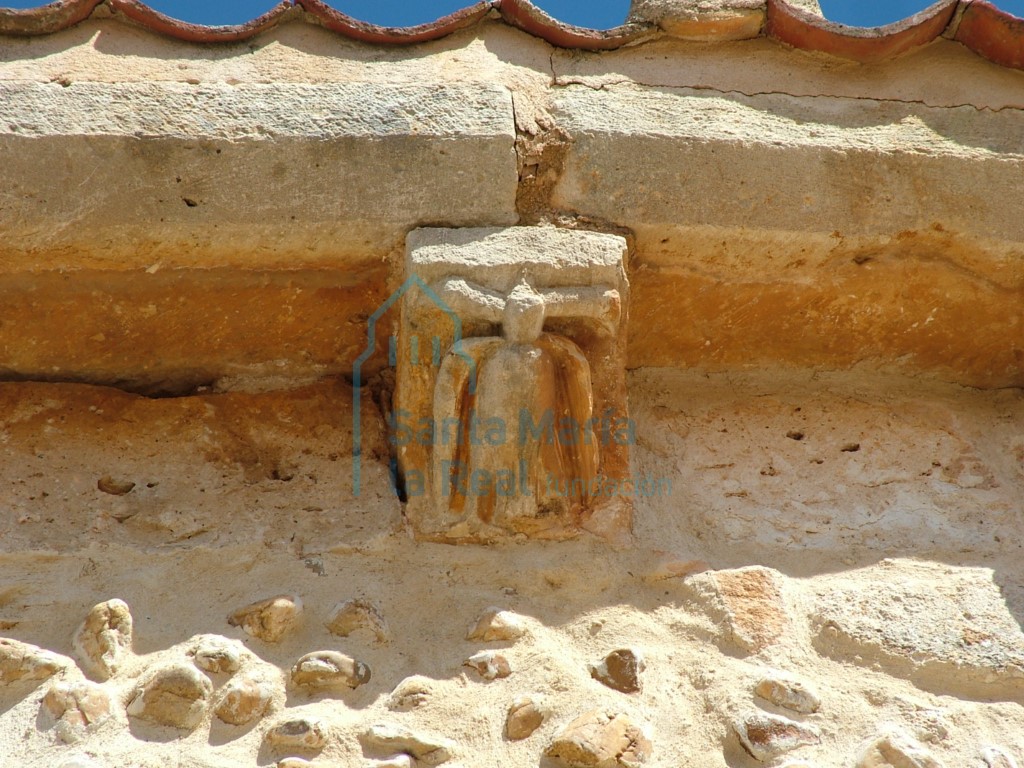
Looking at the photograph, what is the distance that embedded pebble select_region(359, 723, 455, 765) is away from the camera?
2.07m

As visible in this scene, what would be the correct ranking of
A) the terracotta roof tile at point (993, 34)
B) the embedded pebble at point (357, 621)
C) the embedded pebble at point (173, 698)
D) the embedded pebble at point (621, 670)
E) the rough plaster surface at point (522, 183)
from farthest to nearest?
the terracotta roof tile at point (993, 34)
the rough plaster surface at point (522, 183)
the embedded pebble at point (357, 621)
the embedded pebble at point (621, 670)
the embedded pebble at point (173, 698)

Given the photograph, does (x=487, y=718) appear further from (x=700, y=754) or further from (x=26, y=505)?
(x=26, y=505)

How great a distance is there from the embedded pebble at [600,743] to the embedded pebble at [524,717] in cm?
6

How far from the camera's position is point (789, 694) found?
219 cm

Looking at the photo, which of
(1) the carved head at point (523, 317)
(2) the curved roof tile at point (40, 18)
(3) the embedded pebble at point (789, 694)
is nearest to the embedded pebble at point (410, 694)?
(3) the embedded pebble at point (789, 694)

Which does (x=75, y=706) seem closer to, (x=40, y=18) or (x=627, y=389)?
(x=627, y=389)

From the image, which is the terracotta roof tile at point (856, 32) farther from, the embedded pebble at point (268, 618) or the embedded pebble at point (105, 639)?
Answer: the embedded pebble at point (105, 639)

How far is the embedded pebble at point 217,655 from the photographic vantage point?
2.21 meters

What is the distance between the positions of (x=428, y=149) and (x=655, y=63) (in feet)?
2.17

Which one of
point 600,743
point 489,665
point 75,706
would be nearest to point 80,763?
point 75,706

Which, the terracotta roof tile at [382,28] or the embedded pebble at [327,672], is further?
the terracotta roof tile at [382,28]

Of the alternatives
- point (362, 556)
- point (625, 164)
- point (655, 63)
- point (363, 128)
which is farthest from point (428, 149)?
point (362, 556)

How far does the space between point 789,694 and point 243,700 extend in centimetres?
100

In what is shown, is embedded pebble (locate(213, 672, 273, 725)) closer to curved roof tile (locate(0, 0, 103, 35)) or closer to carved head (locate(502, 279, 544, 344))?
carved head (locate(502, 279, 544, 344))
